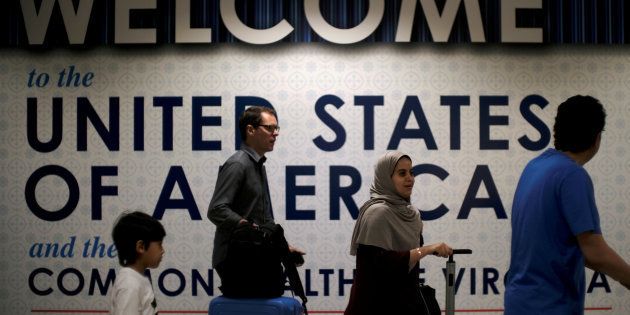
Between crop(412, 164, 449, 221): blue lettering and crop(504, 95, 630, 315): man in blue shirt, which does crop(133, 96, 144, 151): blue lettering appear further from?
crop(504, 95, 630, 315): man in blue shirt

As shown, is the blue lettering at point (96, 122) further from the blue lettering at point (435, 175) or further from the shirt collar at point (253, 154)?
the blue lettering at point (435, 175)

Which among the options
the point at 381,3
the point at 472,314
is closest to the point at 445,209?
the point at 472,314

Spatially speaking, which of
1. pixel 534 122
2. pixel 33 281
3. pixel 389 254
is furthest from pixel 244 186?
pixel 534 122

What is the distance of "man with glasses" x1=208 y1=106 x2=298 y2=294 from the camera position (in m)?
4.08

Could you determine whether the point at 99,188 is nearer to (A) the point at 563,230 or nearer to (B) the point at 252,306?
(B) the point at 252,306

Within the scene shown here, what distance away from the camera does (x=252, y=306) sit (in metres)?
3.72

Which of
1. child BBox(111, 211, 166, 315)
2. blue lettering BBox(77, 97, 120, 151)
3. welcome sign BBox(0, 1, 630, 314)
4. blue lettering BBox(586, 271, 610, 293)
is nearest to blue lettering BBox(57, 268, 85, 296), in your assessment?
welcome sign BBox(0, 1, 630, 314)

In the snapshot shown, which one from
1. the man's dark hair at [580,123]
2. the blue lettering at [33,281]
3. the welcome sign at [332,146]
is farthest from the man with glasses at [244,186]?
the blue lettering at [33,281]

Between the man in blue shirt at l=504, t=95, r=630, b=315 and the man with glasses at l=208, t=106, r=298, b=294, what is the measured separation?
5.90 ft

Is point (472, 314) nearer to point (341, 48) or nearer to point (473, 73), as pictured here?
point (473, 73)

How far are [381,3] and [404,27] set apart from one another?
0.84ft

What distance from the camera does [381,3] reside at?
5.55 meters

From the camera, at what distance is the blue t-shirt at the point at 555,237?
95.3 inches

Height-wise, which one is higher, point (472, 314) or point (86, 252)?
point (86, 252)
